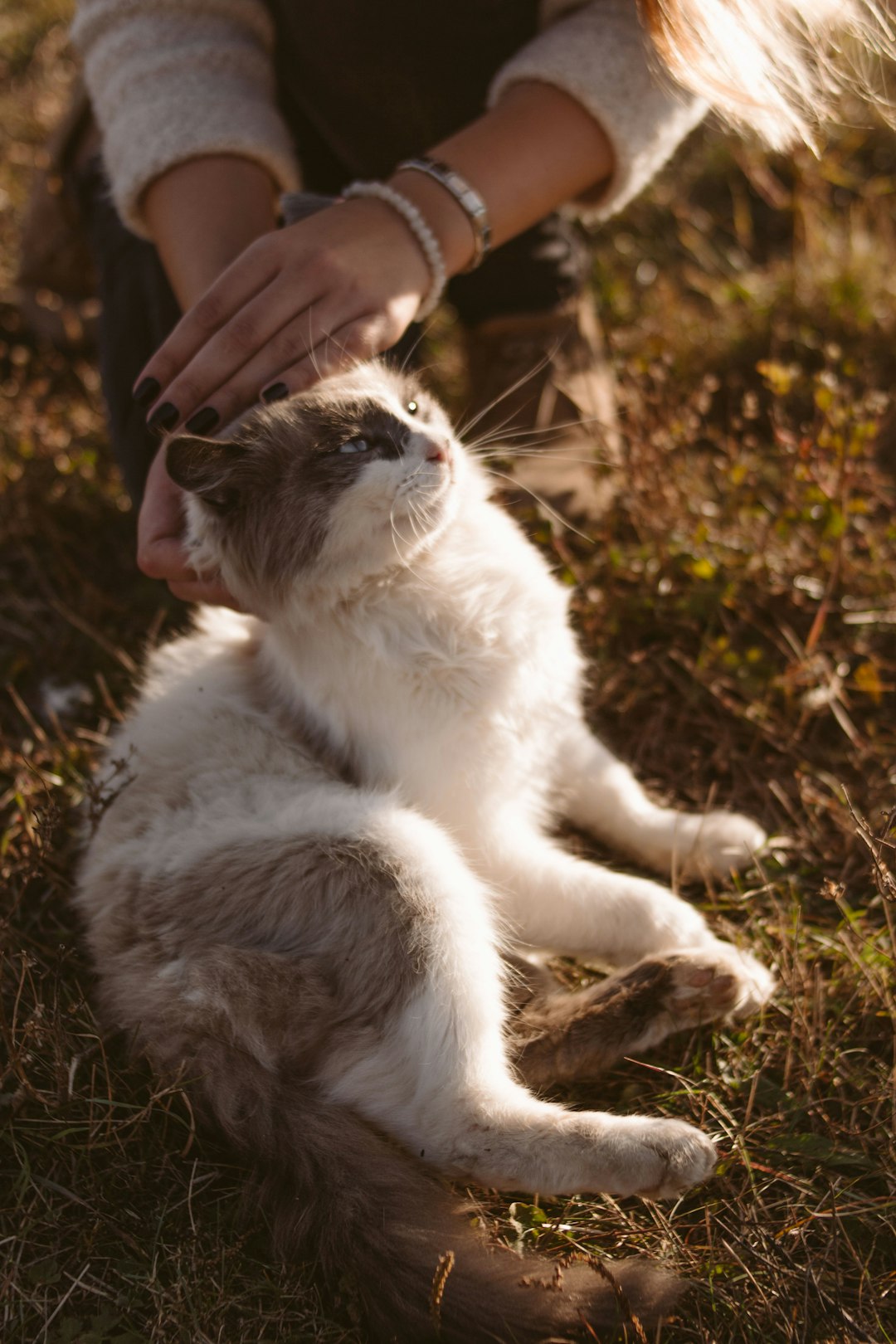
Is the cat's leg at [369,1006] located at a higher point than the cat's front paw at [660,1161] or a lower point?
higher

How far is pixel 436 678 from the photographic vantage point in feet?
6.03

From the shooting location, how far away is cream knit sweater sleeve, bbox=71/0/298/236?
223 cm

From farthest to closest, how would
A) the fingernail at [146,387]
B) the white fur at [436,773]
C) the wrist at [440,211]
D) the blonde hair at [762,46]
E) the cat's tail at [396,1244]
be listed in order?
1. the wrist at [440,211]
2. the fingernail at [146,387]
3. the blonde hair at [762,46]
4. the white fur at [436,773]
5. the cat's tail at [396,1244]

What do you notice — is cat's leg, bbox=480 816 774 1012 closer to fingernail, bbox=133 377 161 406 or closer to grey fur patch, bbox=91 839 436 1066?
grey fur patch, bbox=91 839 436 1066

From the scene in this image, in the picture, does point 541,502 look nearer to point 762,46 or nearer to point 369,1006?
point 762,46

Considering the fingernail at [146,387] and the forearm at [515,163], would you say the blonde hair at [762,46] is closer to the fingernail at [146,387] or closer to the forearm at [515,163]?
the forearm at [515,163]

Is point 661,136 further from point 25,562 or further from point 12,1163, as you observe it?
point 12,1163

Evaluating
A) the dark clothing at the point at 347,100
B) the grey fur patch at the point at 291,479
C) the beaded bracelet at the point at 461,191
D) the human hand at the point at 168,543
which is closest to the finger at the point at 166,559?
the human hand at the point at 168,543

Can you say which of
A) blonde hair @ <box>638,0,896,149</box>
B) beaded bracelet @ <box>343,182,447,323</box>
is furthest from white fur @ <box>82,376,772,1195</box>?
blonde hair @ <box>638,0,896,149</box>

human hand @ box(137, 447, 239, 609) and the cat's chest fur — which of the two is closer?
the cat's chest fur

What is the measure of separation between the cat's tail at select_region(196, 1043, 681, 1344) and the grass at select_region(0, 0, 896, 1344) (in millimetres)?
124

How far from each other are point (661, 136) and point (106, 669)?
6.49 feet

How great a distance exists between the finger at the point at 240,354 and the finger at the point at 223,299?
3cm

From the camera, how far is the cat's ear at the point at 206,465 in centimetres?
167
